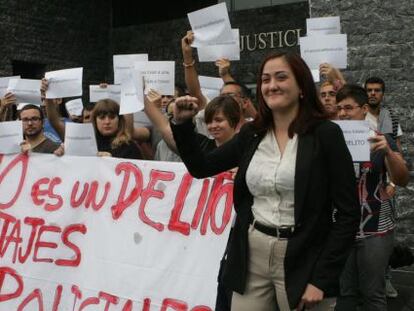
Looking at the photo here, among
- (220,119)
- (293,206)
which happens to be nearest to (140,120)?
(220,119)

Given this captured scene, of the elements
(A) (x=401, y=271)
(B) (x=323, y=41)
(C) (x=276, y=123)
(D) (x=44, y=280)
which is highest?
(B) (x=323, y=41)

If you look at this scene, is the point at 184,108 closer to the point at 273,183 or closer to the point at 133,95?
the point at 273,183

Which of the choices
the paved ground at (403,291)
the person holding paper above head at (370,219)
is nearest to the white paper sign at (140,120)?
the person holding paper above head at (370,219)

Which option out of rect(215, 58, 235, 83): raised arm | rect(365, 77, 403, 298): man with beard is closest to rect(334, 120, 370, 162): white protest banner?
rect(215, 58, 235, 83): raised arm

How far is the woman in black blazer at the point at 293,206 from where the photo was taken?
2.21 meters

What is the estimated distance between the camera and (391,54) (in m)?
6.38

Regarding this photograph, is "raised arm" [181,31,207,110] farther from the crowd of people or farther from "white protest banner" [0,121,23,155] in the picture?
the crowd of people

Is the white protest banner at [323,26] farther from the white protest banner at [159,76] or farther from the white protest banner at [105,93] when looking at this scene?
the white protest banner at [105,93]

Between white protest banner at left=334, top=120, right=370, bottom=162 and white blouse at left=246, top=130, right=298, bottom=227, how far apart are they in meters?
0.89

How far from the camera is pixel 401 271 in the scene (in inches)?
240

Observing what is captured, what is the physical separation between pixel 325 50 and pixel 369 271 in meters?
1.58

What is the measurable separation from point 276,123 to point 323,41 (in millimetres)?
1988

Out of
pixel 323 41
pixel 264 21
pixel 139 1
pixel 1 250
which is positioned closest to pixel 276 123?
pixel 323 41

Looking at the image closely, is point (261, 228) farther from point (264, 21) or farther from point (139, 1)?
point (139, 1)
